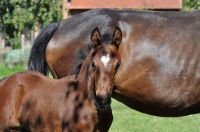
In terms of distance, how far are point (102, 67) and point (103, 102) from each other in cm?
32

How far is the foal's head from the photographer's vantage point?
4781 millimetres

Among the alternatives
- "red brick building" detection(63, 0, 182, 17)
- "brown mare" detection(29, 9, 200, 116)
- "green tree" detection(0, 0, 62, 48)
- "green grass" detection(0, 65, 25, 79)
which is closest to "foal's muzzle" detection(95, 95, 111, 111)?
"brown mare" detection(29, 9, 200, 116)

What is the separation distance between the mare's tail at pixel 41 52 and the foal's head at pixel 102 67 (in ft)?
4.83

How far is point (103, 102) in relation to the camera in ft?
15.6

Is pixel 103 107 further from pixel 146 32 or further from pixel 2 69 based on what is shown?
pixel 2 69

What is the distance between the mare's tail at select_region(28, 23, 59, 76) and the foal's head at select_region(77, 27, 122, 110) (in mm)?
1471

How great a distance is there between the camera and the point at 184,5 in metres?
24.0

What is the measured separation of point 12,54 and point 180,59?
1434cm

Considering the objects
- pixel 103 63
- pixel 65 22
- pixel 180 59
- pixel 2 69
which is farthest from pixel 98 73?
pixel 2 69

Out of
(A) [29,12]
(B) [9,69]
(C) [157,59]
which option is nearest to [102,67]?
(C) [157,59]

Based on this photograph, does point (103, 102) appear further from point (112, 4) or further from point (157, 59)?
point (112, 4)

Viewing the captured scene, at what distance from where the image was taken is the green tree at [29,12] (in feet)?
92.1

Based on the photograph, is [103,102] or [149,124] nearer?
[103,102]

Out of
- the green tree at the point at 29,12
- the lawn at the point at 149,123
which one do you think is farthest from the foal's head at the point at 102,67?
the green tree at the point at 29,12
